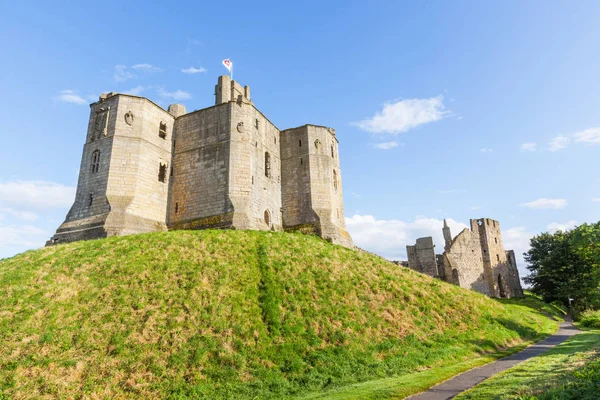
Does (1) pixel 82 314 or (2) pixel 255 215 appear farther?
(2) pixel 255 215

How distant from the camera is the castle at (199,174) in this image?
30266mm

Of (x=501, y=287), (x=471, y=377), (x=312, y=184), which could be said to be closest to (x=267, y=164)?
(x=312, y=184)

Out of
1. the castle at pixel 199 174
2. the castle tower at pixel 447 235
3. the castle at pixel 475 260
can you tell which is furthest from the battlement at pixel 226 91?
the castle tower at pixel 447 235

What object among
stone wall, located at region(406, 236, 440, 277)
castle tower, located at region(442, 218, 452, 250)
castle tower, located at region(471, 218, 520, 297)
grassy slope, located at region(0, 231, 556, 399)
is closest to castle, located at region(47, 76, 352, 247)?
grassy slope, located at region(0, 231, 556, 399)

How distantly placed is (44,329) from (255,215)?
18.7 meters

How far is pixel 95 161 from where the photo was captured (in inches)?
1244

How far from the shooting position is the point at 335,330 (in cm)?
1777

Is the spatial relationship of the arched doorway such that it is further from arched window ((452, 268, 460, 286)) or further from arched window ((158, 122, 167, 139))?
arched window ((158, 122, 167, 139))

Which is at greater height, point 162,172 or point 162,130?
point 162,130

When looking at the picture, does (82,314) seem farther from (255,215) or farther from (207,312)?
(255,215)

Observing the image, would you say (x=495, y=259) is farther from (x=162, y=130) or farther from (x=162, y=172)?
(x=162, y=130)

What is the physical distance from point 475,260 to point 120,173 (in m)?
44.5

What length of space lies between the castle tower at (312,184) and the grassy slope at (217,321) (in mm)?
9169

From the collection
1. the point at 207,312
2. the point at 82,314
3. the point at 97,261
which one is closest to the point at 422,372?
the point at 207,312
